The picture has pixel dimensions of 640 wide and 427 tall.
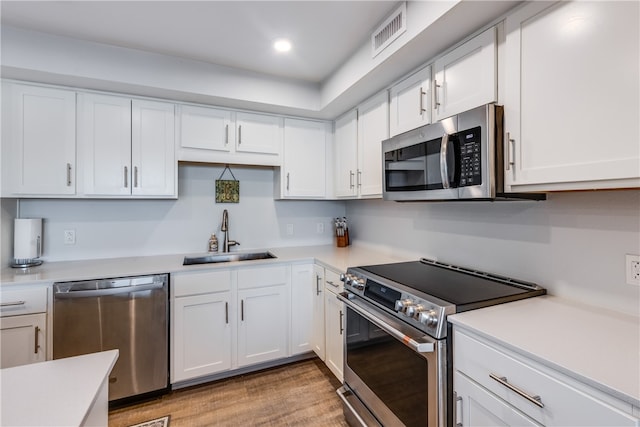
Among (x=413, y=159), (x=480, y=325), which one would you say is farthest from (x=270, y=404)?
(x=413, y=159)

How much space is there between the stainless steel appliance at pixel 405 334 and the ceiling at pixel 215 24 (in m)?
1.48

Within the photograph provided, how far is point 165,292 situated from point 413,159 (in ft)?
6.09

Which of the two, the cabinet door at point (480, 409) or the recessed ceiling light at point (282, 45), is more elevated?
the recessed ceiling light at point (282, 45)

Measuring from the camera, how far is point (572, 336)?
0.97 meters

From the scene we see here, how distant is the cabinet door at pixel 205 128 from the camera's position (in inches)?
94.3

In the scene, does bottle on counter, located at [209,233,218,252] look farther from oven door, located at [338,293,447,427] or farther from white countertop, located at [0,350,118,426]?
white countertop, located at [0,350,118,426]

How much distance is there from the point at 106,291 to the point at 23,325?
446 mm

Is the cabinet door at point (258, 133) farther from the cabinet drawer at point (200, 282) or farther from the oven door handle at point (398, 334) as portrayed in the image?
the oven door handle at point (398, 334)

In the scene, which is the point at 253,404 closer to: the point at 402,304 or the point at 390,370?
the point at 390,370

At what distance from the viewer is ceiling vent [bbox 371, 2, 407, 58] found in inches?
61.2

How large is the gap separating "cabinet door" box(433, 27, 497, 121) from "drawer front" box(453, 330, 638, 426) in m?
1.07

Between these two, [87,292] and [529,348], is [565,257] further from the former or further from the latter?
[87,292]

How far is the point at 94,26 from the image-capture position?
178 cm

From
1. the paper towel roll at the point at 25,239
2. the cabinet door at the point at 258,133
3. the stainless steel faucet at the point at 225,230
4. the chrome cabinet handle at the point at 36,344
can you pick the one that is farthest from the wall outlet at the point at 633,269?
the paper towel roll at the point at 25,239
